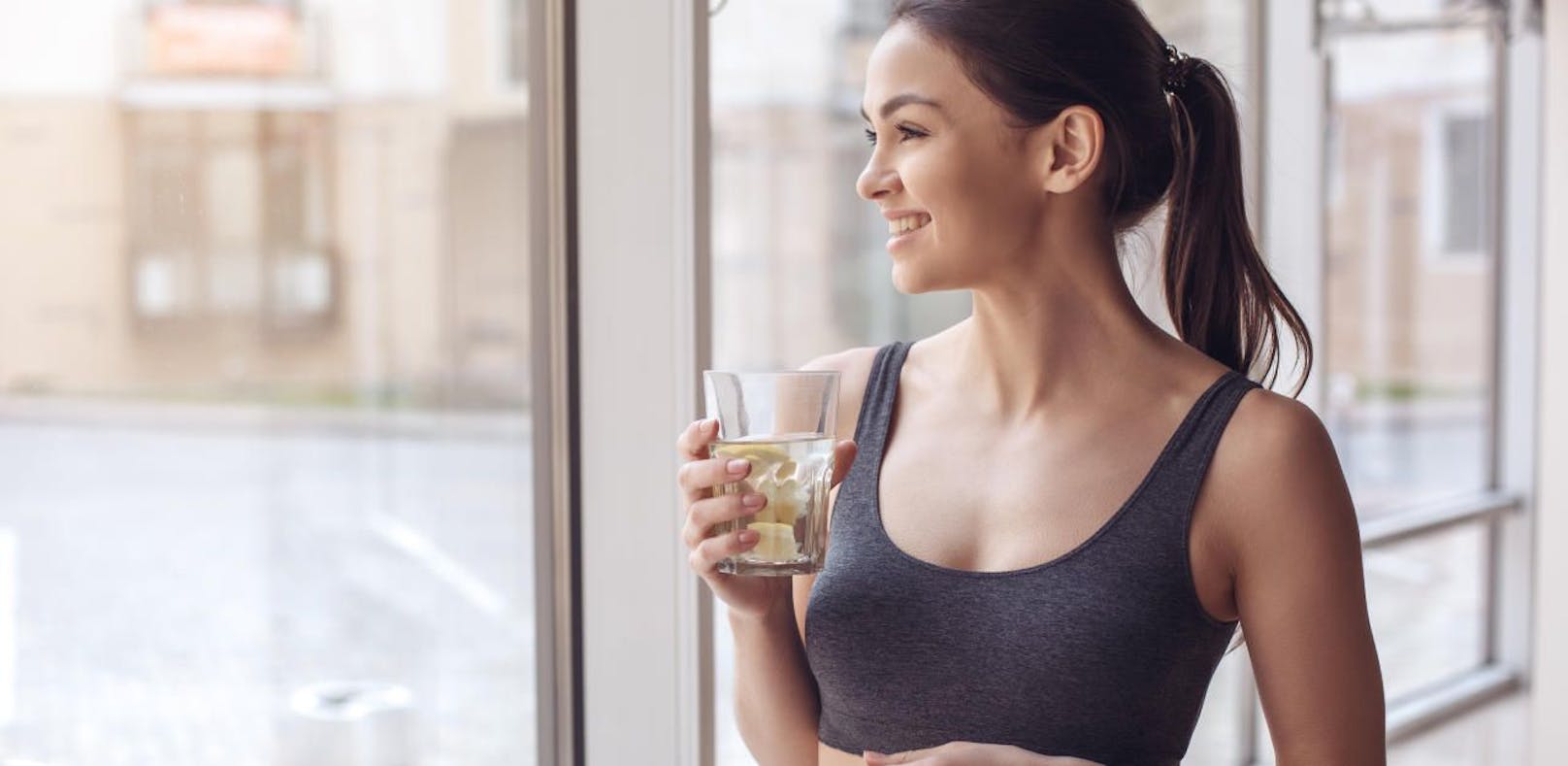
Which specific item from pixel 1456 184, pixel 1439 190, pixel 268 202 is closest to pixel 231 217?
pixel 268 202

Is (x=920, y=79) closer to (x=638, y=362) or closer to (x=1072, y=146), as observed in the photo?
(x=1072, y=146)

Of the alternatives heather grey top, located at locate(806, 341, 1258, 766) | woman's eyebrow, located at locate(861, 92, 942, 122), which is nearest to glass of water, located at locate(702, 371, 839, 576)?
heather grey top, located at locate(806, 341, 1258, 766)

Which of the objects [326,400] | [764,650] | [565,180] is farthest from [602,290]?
[764,650]

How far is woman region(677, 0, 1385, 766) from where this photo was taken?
1194 mm

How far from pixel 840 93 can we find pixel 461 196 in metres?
3.38

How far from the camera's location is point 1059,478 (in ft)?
4.23

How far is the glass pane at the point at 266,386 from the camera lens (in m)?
1.28

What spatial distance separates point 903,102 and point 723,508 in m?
0.40

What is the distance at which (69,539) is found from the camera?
1.29 m

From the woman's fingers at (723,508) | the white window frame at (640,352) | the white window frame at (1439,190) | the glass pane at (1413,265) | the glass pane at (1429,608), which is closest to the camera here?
the woman's fingers at (723,508)

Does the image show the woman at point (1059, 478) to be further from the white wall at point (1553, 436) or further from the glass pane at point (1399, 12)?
the white wall at point (1553, 436)

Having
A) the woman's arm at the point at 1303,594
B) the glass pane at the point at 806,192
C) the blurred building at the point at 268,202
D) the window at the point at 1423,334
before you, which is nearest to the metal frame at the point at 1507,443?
the window at the point at 1423,334

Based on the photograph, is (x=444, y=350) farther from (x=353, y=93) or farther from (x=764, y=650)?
(x=764, y=650)

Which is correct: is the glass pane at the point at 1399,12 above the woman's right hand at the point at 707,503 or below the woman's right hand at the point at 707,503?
above
